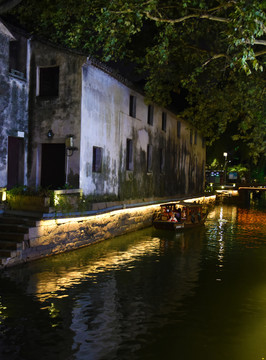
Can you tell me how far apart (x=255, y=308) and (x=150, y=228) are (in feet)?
43.1

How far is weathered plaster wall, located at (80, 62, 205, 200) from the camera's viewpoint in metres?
17.9

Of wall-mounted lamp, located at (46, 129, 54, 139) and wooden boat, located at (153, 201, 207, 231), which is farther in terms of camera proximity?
wooden boat, located at (153, 201, 207, 231)

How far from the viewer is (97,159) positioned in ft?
62.8

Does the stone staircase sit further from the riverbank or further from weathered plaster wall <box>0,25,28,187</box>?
weathered plaster wall <box>0,25,28,187</box>

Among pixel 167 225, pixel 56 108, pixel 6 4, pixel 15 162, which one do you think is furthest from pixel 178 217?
pixel 6 4

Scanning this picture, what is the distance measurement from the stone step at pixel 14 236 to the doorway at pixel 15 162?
204 inches

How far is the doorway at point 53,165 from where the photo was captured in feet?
59.0

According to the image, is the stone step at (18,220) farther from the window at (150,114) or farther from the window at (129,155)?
the window at (150,114)

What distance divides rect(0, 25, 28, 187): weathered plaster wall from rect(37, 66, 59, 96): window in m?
0.63

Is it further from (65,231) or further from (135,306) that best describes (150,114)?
(135,306)

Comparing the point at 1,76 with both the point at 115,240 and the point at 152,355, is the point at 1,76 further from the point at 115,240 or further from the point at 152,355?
the point at 152,355

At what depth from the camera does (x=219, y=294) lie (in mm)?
10133

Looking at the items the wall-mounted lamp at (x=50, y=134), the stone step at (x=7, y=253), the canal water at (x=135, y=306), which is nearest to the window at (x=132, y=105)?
the wall-mounted lamp at (x=50, y=134)

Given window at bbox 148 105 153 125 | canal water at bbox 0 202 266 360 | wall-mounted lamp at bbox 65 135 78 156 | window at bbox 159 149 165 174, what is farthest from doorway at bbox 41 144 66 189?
window at bbox 159 149 165 174
